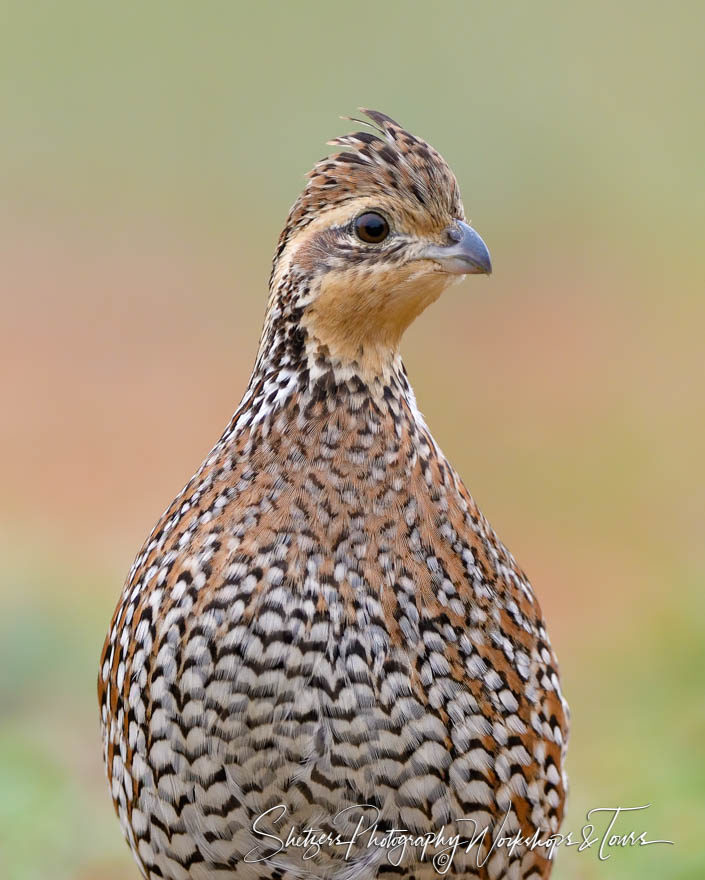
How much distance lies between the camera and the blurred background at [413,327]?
6.89 metres

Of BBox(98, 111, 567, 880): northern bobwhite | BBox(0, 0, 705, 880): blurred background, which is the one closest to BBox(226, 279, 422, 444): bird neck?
BBox(98, 111, 567, 880): northern bobwhite

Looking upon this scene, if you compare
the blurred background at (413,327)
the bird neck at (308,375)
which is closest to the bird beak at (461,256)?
the bird neck at (308,375)

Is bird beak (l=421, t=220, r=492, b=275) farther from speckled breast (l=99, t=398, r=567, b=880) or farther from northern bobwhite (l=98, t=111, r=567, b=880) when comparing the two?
speckled breast (l=99, t=398, r=567, b=880)

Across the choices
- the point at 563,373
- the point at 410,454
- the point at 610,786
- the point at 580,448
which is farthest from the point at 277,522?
the point at 563,373

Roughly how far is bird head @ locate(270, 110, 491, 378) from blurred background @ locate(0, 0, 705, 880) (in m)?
2.65


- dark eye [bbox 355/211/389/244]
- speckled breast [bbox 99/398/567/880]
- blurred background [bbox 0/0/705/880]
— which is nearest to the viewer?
speckled breast [bbox 99/398/567/880]

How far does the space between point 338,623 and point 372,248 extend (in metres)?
0.95

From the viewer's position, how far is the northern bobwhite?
3.51m

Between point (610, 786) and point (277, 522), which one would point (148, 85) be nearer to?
point (610, 786)

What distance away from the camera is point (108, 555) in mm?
8500

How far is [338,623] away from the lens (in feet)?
11.5
